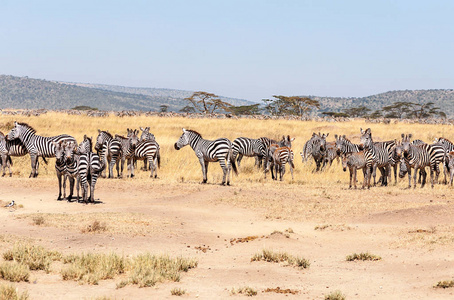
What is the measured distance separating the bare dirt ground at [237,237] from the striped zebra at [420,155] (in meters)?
2.27

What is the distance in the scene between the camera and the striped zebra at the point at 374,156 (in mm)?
19516

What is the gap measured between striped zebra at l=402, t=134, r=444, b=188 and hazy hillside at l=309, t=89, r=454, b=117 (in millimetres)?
119532

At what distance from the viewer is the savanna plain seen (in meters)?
8.34

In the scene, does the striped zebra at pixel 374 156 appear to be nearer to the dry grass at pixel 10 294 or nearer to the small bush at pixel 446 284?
the small bush at pixel 446 284

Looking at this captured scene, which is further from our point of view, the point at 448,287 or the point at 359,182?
the point at 359,182

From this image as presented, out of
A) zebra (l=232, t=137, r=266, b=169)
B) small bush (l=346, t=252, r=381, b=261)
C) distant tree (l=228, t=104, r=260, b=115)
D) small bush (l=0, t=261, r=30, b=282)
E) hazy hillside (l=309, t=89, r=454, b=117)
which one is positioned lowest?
small bush (l=346, t=252, r=381, b=261)

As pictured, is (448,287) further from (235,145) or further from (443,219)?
(235,145)

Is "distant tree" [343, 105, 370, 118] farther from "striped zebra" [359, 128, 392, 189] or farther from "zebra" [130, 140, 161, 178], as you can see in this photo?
"zebra" [130, 140, 161, 178]

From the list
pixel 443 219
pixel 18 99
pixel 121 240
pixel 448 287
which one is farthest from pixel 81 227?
pixel 18 99

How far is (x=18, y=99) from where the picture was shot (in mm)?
153250

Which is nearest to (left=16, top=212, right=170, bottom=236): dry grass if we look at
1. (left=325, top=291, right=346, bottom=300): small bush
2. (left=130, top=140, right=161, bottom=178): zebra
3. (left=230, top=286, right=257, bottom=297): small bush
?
(left=230, top=286, right=257, bottom=297): small bush

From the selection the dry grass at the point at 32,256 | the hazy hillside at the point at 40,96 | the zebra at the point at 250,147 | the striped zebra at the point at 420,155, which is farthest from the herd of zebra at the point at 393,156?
the hazy hillside at the point at 40,96

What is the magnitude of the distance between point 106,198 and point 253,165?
9059mm

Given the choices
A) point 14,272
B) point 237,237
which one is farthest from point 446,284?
point 14,272
